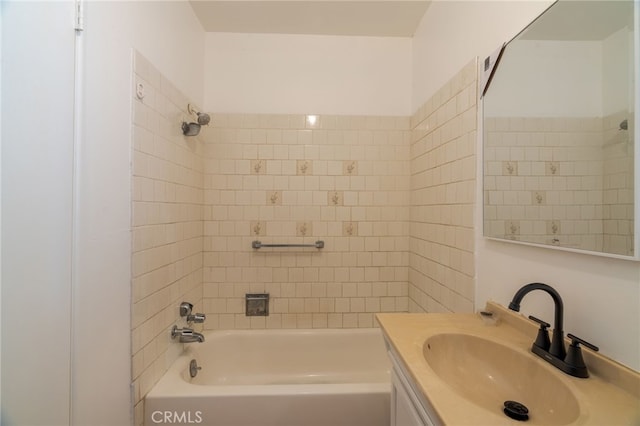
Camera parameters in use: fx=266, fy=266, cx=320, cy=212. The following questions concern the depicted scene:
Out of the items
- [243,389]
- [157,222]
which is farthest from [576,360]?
[157,222]

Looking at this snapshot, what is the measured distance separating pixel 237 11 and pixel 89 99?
1346 mm

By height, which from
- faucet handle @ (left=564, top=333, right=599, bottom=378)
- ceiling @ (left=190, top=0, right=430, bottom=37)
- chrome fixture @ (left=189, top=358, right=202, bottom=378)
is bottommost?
chrome fixture @ (left=189, top=358, right=202, bottom=378)

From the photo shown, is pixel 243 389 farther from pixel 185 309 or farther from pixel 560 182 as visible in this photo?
pixel 560 182

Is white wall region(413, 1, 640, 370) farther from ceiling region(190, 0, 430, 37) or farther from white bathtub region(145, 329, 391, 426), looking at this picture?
white bathtub region(145, 329, 391, 426)

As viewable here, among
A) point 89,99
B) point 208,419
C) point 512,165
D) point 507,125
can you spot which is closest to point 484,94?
point 507,125

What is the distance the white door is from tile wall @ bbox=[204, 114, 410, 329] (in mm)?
1168

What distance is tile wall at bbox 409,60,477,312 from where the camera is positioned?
4.28 ft

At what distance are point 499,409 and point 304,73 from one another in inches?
85.8

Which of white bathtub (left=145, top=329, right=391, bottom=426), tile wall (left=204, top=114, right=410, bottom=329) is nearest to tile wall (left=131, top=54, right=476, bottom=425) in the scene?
tile wall (left=204, top=114, right=410, bottom=329)

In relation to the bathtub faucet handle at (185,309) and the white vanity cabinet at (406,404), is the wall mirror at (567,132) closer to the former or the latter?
the white vanity cabinet at (406,404)

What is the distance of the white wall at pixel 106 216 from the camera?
35.8 inches

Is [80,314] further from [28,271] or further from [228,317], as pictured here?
[228,317]

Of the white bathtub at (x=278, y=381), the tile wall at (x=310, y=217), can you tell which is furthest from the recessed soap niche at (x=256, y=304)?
the white bathtub at (x=278, y=381)

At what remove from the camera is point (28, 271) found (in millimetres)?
736
